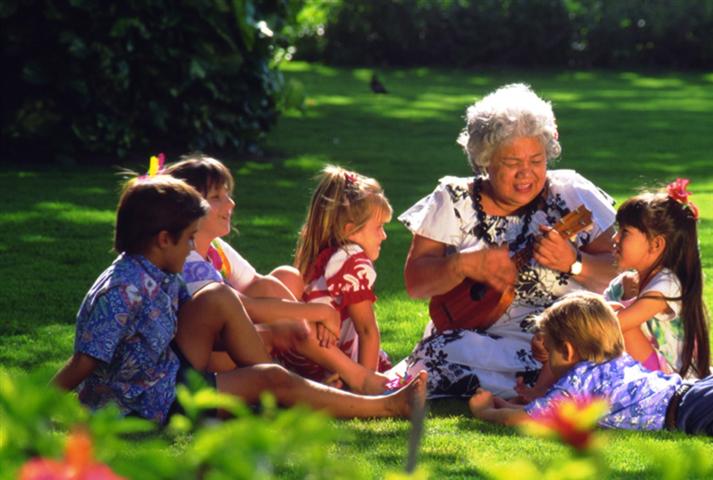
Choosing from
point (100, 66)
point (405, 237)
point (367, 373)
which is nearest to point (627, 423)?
point (367, 373)

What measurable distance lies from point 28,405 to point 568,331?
3.63 m

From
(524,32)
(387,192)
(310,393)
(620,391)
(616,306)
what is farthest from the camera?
(524,32)

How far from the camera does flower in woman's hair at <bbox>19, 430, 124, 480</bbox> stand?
1429mm

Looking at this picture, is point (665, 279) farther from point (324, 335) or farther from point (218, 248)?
point (218, 248)

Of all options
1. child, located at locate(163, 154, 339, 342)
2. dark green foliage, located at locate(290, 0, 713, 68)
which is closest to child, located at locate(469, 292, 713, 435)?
child, located at locate(163, 154, 339, 342)

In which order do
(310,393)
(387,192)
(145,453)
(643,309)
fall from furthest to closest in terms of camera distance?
(387,192) → (643,309) → (310,393) → (145,453)

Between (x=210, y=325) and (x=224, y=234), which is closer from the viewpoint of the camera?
(x=210, y=325)

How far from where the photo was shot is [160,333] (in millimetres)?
4723

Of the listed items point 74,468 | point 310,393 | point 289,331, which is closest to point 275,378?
point 310,393

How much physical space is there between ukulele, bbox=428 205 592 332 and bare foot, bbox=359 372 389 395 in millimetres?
475

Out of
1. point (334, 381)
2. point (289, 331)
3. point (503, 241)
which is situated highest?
point (503, 241)

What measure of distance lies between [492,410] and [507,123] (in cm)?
118

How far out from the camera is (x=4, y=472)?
160 cm

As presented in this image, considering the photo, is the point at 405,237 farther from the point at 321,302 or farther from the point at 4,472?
the point at 4,472
